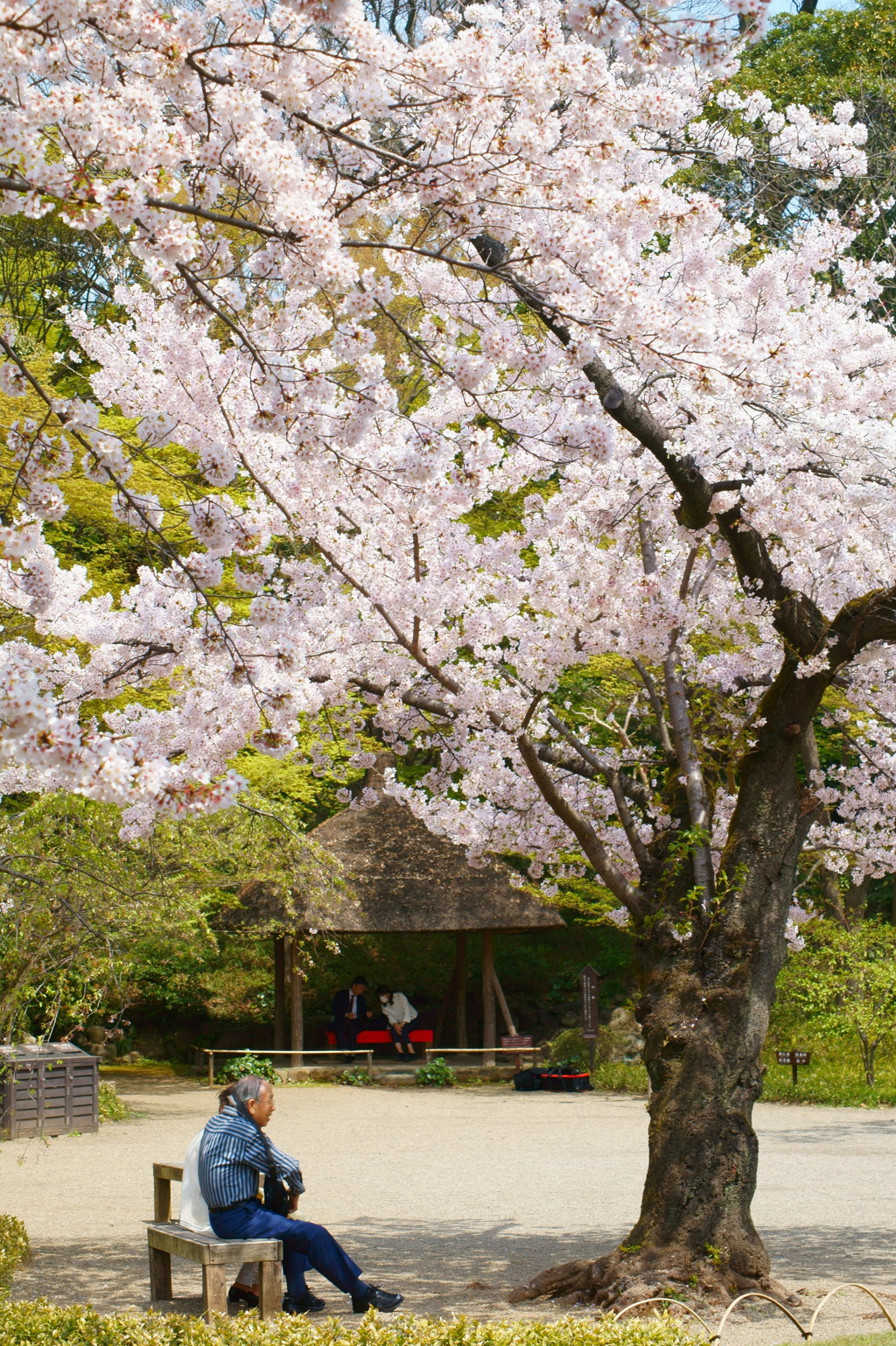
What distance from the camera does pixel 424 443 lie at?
4.77 m

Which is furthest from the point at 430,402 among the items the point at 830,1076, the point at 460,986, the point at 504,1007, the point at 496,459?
the point at 460,986

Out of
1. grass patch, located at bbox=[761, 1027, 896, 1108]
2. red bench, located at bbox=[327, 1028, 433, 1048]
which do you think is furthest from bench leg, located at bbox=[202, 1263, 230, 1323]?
red bench, located at bbox=[327, 1028, 433, 1048]

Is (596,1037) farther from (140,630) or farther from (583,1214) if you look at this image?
(140,630)

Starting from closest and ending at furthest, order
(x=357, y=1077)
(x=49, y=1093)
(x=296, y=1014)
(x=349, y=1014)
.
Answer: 1. (x=49, y=1093)
2. (x=357, y=1077)
3. (x=296, y=1014)
4. (x=349, y=1014)

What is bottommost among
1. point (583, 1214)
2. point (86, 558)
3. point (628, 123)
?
point (583, 1214)

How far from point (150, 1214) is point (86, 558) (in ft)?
37.0

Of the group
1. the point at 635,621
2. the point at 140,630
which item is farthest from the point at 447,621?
the point at 140,630

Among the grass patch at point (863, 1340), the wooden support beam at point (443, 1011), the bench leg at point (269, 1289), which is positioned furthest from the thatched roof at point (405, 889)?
the grass patch at point (863, 1340)

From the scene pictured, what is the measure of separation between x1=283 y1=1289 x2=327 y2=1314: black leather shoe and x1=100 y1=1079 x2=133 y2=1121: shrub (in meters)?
8.81

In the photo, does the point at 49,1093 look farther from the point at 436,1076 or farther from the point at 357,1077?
the point at 436,1076

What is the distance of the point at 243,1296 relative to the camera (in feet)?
20.2

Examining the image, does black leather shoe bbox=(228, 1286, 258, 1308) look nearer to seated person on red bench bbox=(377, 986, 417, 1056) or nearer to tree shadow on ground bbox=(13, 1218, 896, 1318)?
tree shadow on ground bbox=(13, 1218, 896, 1318)

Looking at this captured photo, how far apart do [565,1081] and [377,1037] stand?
4230 mm

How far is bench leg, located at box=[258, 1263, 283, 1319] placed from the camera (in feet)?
17.8
